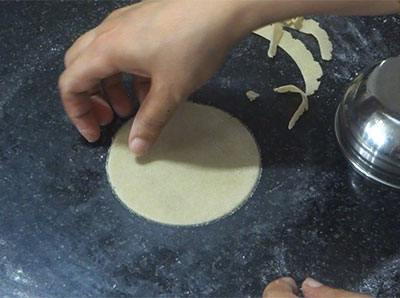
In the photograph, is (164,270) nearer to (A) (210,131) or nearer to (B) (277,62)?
(A) (210,131)

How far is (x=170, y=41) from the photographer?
31.7 inches

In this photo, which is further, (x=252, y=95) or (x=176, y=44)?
(x=252, y=95)

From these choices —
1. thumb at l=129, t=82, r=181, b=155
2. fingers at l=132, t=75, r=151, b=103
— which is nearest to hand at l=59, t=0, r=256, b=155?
thumb at l=129, t=82, r=181, b=155

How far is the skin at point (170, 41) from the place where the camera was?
807 mm

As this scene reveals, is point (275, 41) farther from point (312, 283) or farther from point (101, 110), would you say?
point (312, 283)

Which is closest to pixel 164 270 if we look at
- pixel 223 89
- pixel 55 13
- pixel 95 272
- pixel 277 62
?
pixel 95 272

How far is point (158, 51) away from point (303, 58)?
399mm

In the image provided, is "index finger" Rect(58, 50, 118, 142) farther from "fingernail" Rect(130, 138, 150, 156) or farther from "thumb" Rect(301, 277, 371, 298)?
"thumb" Rect(301, 277, 371, 298)

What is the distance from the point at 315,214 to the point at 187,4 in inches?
14.8

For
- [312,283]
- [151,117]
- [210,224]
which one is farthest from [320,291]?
[151,117]

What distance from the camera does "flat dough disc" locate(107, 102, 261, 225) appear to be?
933 mm

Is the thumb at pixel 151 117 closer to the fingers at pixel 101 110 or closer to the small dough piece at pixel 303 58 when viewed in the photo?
the fingers at pixel 101 110

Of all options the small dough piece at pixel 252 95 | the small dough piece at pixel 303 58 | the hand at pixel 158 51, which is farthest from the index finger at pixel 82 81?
the small dough piece at pixel 303 58

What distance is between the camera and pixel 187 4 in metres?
0.81
